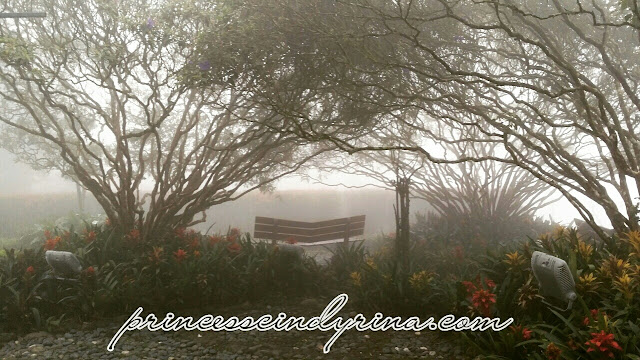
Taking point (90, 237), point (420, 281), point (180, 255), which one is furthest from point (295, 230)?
point (420, 281)

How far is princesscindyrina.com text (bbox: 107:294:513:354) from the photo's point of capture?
4562mm

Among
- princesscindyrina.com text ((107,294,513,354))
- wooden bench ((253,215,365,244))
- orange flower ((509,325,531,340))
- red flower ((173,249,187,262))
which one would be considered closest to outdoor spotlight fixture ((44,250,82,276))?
princesscindyrina.com text ((107,294,513,354))

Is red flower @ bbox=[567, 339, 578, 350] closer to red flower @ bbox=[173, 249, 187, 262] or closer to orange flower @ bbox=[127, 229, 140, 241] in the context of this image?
red flower @ bbox=[173, 249, 187, 262]

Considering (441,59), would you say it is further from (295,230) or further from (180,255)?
(295,230)

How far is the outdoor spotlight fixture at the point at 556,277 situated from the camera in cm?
348

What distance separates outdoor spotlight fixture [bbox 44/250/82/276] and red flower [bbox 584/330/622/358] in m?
4.81

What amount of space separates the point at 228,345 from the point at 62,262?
6.79 feet

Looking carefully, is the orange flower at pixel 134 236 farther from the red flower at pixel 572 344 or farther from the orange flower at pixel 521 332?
the red flower at pixel 572 344

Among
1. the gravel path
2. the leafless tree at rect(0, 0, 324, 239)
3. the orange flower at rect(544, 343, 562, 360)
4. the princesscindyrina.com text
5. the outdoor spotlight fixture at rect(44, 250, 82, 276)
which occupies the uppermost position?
the leafless tree at rect(0, 0, 324, 239)

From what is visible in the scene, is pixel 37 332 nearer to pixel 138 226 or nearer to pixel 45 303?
pixel 45 303

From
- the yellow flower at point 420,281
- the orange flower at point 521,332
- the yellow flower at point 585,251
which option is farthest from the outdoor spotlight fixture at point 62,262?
the yellow flower at point 585,251

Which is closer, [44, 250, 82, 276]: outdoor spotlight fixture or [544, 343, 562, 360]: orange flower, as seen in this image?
[544, 343, 562, 360]: orange flower

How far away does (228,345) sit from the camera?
449cm

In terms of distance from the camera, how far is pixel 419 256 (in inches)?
279
